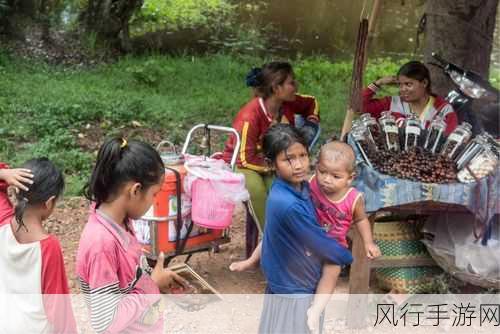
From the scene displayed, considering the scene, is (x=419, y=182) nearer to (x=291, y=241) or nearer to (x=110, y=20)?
(x=291, y=241)

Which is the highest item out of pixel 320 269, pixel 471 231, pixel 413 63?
pixel 413 63

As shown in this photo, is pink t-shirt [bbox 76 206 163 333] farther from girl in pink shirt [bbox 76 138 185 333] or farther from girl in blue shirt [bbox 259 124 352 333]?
Answer: girl in blue shirt [bbox 259 124 352 333]

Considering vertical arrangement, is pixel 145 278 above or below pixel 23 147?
above

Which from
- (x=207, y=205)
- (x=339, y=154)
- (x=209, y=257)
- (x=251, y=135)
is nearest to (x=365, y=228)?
(x=339, y=154)

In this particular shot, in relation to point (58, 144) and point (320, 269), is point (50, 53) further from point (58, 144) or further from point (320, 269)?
point (320, 269)

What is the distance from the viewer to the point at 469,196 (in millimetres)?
3518

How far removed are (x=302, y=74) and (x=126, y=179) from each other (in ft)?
28.9

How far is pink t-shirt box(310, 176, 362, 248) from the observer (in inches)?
109

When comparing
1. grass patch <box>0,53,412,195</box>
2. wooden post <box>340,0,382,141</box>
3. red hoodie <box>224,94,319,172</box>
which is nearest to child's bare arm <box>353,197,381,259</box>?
wooden post <box>340,0,382,141</box>

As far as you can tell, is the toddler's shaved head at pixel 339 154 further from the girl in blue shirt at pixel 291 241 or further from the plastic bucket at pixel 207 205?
the plastic bucket at pixel 207 205

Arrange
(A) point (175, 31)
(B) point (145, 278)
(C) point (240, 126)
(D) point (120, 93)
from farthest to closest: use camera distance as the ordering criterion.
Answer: (A) point (175, 31), (D) point (120, 93), (C) point (240, 126), (B) point (145, 278)

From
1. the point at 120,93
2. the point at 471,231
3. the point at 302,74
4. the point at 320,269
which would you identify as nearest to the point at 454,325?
the point at 471,231

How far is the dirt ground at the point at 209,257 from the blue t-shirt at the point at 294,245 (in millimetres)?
1783

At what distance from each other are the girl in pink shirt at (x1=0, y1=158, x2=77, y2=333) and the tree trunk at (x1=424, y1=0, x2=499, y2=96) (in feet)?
14.8
